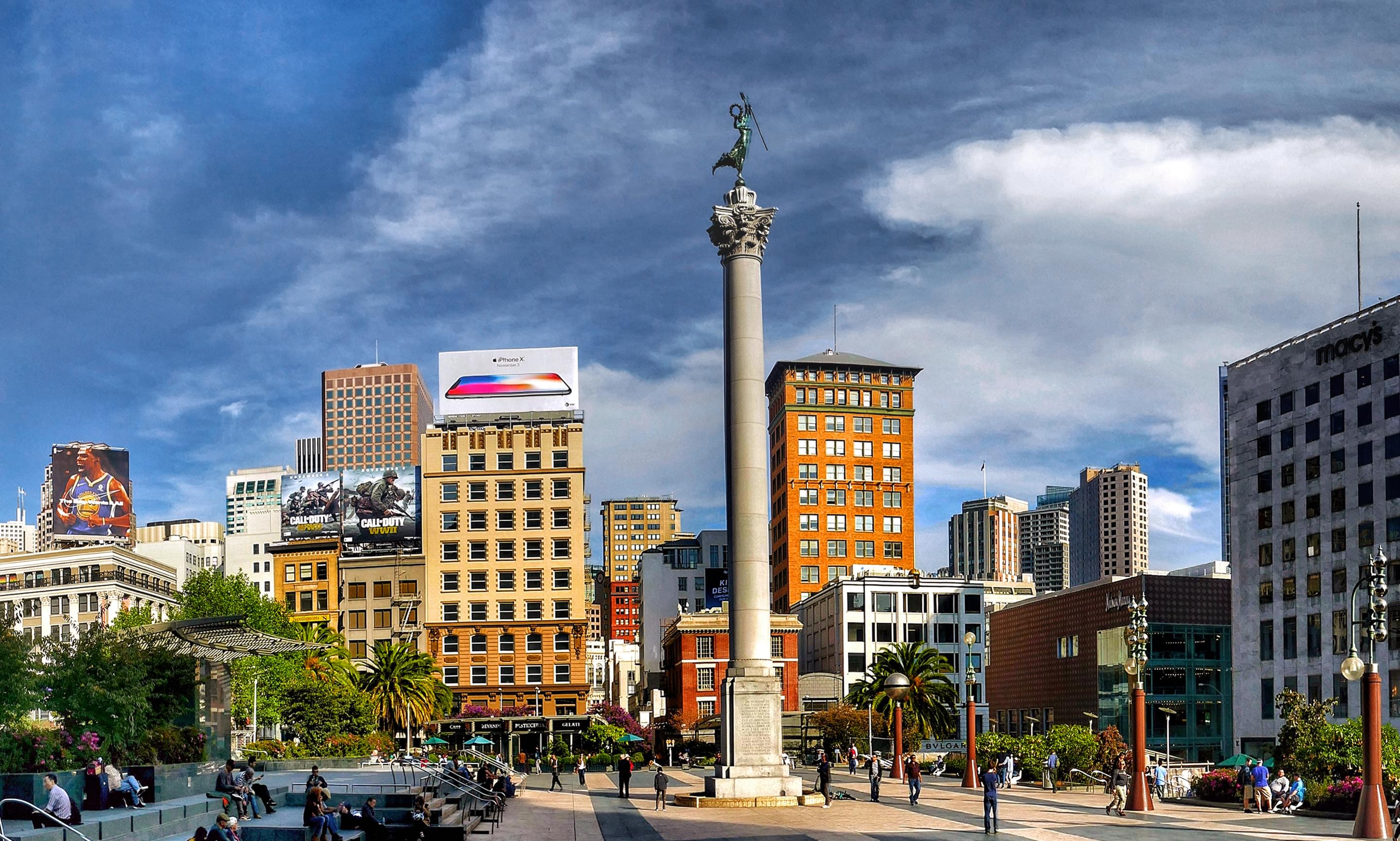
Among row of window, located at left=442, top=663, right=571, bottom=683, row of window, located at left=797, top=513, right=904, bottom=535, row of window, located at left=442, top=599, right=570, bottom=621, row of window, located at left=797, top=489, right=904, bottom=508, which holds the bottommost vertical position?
row of window, located at left=442, top=663, right=571, bottom=683

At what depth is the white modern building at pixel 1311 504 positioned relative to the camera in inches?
3757

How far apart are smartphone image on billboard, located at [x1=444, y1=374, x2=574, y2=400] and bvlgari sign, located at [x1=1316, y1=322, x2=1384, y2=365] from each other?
61295 millimetres

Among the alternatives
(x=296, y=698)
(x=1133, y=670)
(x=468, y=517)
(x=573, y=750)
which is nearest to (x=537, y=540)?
(x=468, y=517)

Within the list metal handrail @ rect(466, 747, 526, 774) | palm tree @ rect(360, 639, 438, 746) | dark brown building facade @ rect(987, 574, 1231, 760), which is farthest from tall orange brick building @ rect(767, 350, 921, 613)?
metal handrail @ rect(466, 747, 526, 774)

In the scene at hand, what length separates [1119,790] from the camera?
48719 millimetres

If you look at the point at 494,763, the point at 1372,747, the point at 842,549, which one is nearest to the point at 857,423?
the point at 842,549

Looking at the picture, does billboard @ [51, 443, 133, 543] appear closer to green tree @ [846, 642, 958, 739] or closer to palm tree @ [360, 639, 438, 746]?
palm tree @ [360, 639, 438, 746]

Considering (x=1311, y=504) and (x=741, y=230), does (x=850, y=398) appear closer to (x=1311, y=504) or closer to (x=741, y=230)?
(x=1311, y=504)

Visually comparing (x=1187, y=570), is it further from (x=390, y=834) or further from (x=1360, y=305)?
(x=390, y=834)

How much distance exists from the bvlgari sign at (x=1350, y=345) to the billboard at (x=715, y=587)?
63841mm

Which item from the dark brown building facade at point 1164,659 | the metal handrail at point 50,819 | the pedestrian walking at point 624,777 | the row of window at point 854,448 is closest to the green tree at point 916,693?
the dark brown building facade at point 1164,659

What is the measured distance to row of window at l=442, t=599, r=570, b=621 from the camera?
381 feet

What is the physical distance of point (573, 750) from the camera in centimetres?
10806

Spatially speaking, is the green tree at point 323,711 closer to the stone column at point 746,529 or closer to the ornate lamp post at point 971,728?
the stone column at point 746,529
